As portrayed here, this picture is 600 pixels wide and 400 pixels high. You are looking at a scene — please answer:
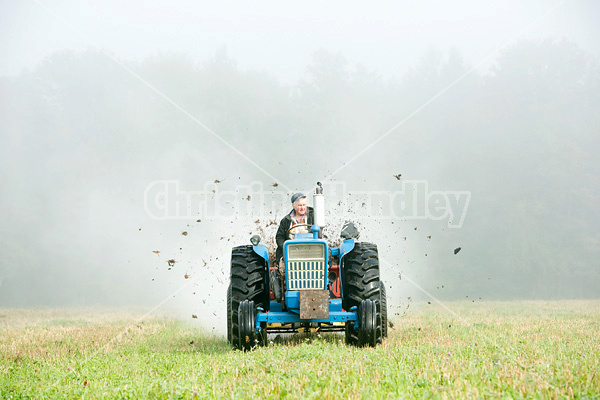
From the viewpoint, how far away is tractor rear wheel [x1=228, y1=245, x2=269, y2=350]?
353 inches

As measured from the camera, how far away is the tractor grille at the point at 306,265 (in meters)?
8.70

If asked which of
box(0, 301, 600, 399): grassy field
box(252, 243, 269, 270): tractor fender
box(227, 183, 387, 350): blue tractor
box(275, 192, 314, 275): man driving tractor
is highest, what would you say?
box(275, 192, 314, 275): man driving tractor

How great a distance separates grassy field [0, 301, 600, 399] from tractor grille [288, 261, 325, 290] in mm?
812

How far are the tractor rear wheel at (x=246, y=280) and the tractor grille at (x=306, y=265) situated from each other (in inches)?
25.8

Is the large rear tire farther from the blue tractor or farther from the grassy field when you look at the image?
the grassy field

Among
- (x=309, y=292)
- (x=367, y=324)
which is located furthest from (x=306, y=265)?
(x=367, y=324)

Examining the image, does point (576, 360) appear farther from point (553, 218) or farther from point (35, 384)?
point (553, 218)

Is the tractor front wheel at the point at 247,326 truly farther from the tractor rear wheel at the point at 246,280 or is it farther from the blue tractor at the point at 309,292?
the tractor rear wheel at the point at 246,280

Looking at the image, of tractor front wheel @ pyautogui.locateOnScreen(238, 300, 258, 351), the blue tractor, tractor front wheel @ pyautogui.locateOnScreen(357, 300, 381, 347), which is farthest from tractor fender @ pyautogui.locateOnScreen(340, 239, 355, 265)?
tractor front wheel @ pyautogui.locateOnScreen(238, 300, 258, 351)

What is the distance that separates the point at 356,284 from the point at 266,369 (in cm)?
282

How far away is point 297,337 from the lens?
10461mm

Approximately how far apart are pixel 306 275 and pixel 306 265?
0.14 meters

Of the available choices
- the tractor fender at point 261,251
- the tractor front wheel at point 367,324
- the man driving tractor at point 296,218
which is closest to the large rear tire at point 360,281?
the tractor front wheel at point 367,324

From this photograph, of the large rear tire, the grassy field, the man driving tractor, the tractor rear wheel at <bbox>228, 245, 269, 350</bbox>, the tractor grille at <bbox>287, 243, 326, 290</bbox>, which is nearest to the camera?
the grassy field
